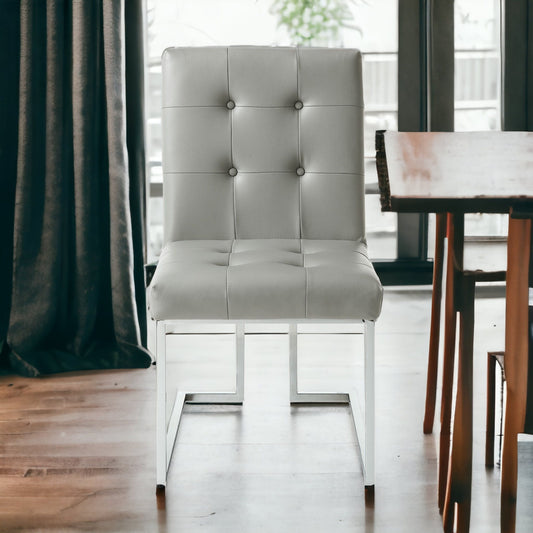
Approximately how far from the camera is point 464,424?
1.20 metres

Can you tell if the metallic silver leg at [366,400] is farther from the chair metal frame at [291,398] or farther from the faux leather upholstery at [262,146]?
the faux leather upholstery at [262,146]

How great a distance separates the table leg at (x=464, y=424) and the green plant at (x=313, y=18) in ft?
7.43

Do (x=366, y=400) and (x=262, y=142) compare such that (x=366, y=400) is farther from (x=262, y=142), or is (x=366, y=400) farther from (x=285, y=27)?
(x=285, y=27)

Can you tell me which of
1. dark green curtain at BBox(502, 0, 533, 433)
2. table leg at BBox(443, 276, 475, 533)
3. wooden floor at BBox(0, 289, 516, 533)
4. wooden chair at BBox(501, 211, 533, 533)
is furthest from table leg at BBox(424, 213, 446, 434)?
dark green curtain at BBox(502, 0, 533, 433)

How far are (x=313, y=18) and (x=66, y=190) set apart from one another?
1.55 meters

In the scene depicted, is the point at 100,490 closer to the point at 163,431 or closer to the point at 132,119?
the point at 163,431

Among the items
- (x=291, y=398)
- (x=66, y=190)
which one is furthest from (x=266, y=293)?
(x=66, y=190)

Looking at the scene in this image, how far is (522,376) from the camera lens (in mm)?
1075

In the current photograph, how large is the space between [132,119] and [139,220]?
33 centimetres

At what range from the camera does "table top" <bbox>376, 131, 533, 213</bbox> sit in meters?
1.04

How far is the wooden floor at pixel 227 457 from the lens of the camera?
1.35 meters

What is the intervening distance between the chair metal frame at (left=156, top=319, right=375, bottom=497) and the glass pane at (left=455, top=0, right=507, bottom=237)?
5.97 feet

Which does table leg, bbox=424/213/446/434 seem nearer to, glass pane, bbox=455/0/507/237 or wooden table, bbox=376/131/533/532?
wooden table, bbox=376/131/533/532

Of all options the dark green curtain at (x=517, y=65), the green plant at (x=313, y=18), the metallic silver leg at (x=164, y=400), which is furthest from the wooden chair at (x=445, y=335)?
the green plant at (x=313, y=18)
